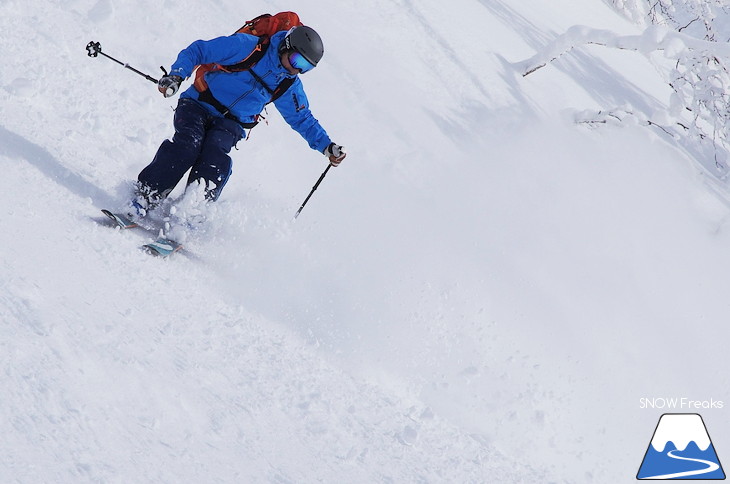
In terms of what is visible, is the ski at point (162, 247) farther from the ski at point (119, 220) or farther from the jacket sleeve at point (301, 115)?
the jacket sleeve at point (301, 115)

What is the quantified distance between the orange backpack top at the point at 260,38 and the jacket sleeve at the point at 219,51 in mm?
45

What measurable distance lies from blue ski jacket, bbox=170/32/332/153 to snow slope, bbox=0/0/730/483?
0.88 m

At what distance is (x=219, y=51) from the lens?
18.0ft

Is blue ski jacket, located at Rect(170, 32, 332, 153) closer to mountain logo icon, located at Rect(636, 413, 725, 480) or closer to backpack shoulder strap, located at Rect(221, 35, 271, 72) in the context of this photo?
backpack shoulder strap, located at Rect(221, 35, 271, 72)

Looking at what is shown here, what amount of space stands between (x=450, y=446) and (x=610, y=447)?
268cm

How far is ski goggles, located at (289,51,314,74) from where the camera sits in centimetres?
536

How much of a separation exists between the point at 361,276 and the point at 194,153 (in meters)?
1.96

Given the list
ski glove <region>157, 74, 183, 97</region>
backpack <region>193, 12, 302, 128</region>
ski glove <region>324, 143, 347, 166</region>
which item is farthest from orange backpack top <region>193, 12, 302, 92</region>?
ski glove <region>324, 143, 347, 166</region>

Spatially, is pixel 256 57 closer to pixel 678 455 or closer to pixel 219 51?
pixel 219 51

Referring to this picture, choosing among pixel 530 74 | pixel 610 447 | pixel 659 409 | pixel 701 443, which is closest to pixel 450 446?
pixel 610 447

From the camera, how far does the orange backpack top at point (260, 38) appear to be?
18.3 ft

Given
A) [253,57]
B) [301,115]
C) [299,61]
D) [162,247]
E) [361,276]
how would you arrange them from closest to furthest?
[162,247] → [299,61] → [253,57] → [301,115] → [361,276]

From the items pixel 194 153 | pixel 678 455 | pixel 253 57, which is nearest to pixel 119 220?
pixel 194 153

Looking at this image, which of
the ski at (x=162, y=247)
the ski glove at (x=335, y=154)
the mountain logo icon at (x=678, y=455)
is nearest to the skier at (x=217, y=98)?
the ski at (x=162, y=247)
